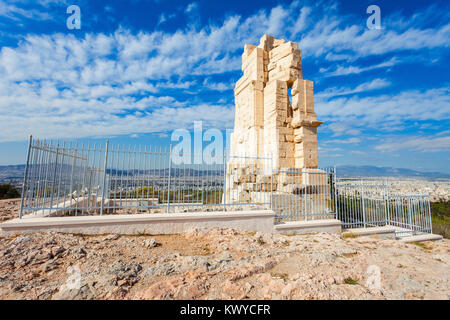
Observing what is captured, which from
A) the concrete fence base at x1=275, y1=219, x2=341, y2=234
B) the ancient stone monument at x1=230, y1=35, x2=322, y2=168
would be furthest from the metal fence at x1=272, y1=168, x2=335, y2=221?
the ancient stone monument at x1=230, y1=35, x2=322, y2=168

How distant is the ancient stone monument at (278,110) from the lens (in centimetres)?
899

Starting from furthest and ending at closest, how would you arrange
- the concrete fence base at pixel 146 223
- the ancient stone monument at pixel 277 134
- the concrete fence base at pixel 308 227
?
the ancient stone monument at pixel 277 134 → the concrete fence base at pixel 308 227 → the concrete fence base at pixel 146 223

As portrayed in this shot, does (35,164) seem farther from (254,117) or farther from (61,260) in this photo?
(254,117)

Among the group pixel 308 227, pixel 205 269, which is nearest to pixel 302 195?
pixel 308 227

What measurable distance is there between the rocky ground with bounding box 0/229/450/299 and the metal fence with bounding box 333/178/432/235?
2.66 m

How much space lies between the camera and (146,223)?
5.42 metres

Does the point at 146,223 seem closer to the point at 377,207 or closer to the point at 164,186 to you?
the point at 164,186

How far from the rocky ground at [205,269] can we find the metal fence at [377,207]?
8.74 ft

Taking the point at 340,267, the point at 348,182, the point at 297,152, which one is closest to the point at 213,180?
the point at 340,267

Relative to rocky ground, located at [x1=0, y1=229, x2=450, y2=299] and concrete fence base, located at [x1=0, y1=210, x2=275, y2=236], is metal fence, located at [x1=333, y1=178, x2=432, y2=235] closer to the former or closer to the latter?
rocky ground, located at [x1=0, y1=229, x2=450, y2=299]

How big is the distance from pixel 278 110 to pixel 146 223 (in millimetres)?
6973

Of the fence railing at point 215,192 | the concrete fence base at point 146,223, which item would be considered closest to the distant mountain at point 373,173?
the fence railing at point 215,192

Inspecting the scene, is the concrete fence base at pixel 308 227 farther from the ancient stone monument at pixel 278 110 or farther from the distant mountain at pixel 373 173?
the ancient stone monument at pixel 278 110

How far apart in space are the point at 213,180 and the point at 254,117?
466cm
